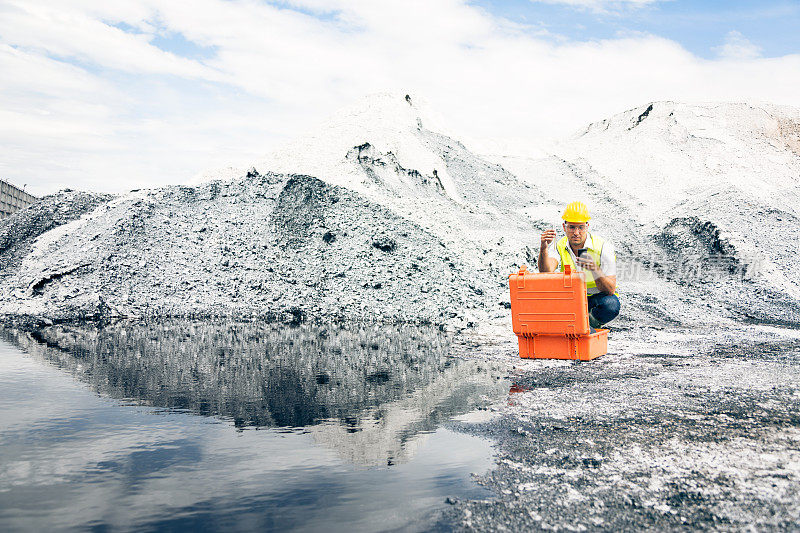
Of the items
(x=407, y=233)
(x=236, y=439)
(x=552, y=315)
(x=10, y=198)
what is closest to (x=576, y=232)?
(x=552, y=315)

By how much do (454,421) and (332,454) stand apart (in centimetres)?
114

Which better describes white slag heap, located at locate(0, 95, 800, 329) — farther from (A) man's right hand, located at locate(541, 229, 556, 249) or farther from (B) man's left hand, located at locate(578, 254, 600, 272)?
(A) man's right hand, located at locate(541, 229, 556, 249)

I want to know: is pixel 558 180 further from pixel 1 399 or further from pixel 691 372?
pixel 1 399

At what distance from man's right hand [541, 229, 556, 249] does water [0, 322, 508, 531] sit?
58.3 inches

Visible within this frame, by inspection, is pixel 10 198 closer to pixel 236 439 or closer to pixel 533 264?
pixel 533 264

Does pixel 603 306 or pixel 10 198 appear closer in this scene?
pixel 603 306

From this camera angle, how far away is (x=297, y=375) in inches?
259

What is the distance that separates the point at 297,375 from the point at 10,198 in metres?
28.2

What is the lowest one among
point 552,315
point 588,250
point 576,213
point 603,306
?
point 552,315

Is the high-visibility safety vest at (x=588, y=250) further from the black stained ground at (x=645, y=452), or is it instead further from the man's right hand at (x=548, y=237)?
the black stained ground at (x=645, y=452)

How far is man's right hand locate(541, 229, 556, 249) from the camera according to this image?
227 inches

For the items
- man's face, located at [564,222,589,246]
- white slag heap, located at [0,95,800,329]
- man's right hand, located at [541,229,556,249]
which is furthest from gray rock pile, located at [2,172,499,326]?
man's right hand, located at [541,229,556,249]

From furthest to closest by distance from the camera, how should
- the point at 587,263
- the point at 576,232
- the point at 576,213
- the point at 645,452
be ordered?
the point at 587,263, the point at 576,232, the point at 576,213, the point at 645,452

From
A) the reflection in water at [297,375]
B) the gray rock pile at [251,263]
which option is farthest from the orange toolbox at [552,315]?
the gray rock pile at [251,263]
